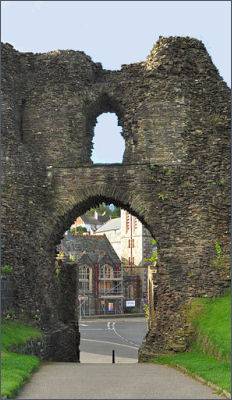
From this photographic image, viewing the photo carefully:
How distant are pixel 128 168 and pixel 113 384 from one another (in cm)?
1002

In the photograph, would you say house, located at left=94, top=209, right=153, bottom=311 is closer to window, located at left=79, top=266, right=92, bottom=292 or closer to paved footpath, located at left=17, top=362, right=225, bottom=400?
window, located at left=79, top=266, right=92, bottom=292

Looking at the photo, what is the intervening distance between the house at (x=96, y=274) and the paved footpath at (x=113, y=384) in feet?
176

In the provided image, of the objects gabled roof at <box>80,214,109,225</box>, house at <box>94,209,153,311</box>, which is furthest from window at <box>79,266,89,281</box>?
gabled roof at <box>80,214,109,225</box>


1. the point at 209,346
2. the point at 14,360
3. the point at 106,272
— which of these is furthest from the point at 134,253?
the point at 14,360

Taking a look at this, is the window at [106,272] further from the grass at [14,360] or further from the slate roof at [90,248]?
the grass at [14,360]

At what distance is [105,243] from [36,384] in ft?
200

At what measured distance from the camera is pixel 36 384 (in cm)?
1281

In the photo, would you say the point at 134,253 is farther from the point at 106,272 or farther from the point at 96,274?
the point at 96,274

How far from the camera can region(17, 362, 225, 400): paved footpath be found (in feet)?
37.4

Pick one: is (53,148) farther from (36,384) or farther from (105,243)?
(105,243)

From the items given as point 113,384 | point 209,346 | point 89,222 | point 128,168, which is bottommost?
point 113,384

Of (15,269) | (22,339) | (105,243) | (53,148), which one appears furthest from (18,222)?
(105,243)

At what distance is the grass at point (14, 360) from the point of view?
38.1 ft

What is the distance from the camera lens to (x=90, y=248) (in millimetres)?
71938
